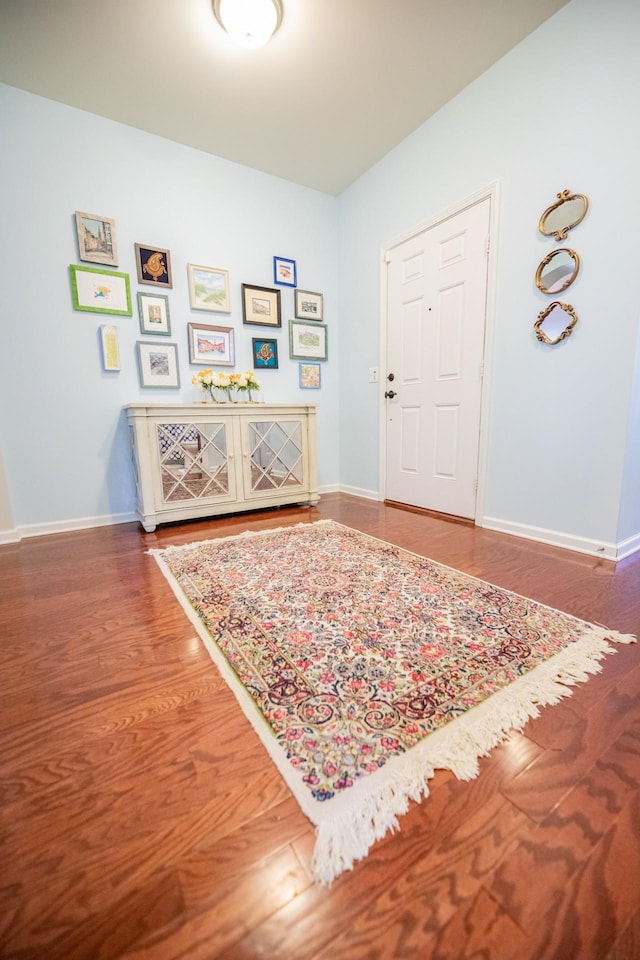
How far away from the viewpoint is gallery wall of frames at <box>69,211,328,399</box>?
7.64 ft

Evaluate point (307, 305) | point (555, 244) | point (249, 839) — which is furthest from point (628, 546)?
point (307, 305)

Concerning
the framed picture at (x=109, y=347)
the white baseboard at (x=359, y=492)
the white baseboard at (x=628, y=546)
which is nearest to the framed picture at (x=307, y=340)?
the white baseboard at (x=359, y=492)

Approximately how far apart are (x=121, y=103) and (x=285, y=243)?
126 cm

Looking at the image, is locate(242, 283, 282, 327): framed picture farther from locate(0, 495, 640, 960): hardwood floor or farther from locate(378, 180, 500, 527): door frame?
locate(0, 495, 640, 960): hardwood floor

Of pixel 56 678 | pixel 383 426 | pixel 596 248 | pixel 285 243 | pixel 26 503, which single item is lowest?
pixel 56 678

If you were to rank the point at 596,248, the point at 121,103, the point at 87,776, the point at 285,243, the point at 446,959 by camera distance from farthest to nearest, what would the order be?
the point at 285,243, the point at 121,103, the point at 596,248, the point at 87,776, the point at 446,959

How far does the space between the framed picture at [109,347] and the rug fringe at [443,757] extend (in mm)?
2653

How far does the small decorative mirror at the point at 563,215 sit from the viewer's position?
172 centimetres

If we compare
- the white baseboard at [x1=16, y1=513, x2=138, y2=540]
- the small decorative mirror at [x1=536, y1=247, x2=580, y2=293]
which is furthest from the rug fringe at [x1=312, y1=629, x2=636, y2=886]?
the white baseboard at [x1=16, y1=513, x2=138, y2=540]

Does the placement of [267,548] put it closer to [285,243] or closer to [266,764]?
[266,764]

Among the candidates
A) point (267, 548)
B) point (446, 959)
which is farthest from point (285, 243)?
point (446, 959)

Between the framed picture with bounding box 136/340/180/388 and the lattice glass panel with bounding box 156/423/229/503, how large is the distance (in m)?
0.49

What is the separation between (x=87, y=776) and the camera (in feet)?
2.41

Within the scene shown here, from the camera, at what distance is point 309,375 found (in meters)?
3.24
